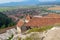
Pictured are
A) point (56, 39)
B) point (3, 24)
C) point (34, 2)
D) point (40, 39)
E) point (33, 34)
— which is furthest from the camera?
point (34, 2)

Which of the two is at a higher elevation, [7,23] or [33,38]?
[33,38]

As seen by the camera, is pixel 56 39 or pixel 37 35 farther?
pixel 37 35

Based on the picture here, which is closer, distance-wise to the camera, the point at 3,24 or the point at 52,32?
the point at 52,32

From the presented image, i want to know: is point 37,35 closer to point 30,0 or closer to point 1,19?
point 1,19

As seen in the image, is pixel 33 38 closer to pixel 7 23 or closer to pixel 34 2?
pixel 7 23

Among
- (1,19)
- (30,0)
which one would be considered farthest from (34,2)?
(1,19)

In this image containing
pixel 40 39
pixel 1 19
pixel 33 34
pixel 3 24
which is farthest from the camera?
pixel 1 19

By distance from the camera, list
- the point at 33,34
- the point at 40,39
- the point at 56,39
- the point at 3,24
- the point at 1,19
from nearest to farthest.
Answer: the point at 56,39
the point at 40,39
the point at 33,34
the point at 3,24
the point at 1,19

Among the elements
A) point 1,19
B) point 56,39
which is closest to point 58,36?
point 56,39

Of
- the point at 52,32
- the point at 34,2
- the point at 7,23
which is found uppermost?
the point at 52,32
